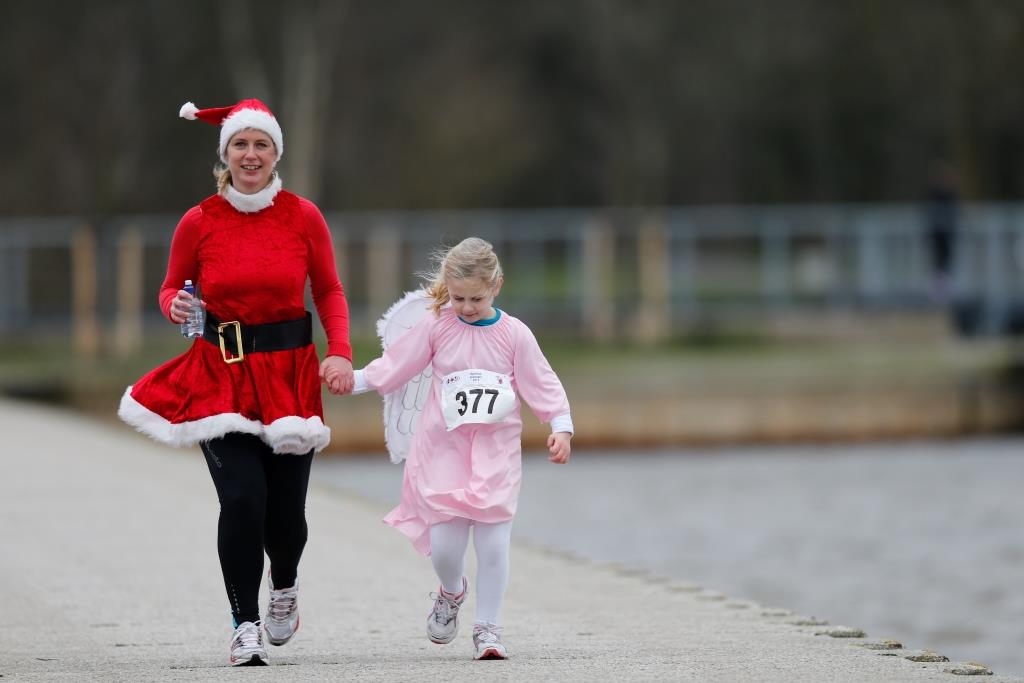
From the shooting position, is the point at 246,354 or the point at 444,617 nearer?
the point at 246,354

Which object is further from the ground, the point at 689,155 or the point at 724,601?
the point at 689,155

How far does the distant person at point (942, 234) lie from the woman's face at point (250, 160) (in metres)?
24.0

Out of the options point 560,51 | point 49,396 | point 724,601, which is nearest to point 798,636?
point 724,601

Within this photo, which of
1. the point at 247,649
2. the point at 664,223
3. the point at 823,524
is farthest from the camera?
the point at 664,223

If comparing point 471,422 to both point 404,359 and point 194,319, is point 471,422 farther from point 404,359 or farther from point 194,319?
point 194,319

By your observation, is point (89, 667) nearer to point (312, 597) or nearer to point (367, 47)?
point (312, 597)

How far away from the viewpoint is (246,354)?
22.5ft

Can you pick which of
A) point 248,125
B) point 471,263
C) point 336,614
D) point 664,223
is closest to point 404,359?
point 471,263

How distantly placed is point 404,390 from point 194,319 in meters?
0.81

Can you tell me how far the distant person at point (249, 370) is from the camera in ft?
22.3

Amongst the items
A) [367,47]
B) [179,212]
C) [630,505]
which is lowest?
[630,505]

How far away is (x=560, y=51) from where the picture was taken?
52938 millimetres

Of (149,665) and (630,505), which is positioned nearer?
(149,665)

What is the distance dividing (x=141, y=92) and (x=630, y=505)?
57.6 feet
